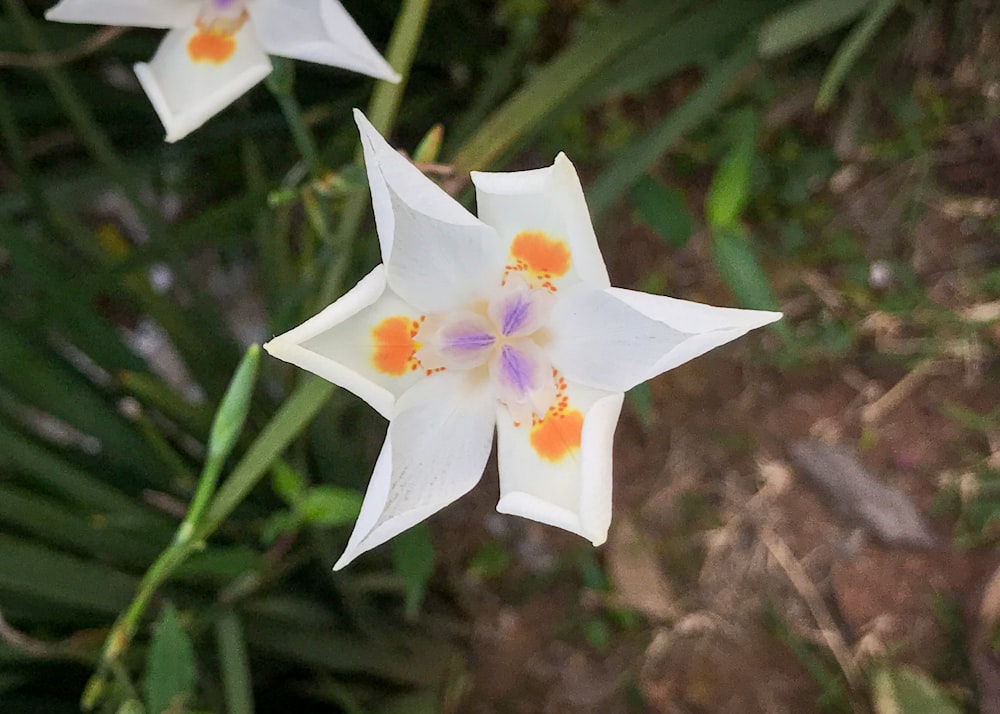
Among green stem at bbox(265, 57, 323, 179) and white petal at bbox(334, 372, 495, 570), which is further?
green stem at bbox(265, 57, 323, 179)

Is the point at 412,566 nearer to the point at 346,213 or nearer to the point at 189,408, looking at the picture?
the point at 189,408

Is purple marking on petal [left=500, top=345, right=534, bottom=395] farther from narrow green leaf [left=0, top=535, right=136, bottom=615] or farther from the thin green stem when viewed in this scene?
narrow green leaf [left=0, top=535, right=136, bottom=615]

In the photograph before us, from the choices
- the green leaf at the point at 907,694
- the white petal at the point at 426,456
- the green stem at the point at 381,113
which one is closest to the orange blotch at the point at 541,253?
the white petal at the point at 426,456

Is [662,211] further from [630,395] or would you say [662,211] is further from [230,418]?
[230,418]

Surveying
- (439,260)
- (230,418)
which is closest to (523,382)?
(439,260)

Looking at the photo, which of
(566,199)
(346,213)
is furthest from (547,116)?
(566,199)

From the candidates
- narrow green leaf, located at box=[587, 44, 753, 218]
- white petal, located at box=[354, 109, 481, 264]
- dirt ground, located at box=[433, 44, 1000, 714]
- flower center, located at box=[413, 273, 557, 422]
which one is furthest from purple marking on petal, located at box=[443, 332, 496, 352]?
dirt ground, located at box=[433, 44, 1000, 714]
